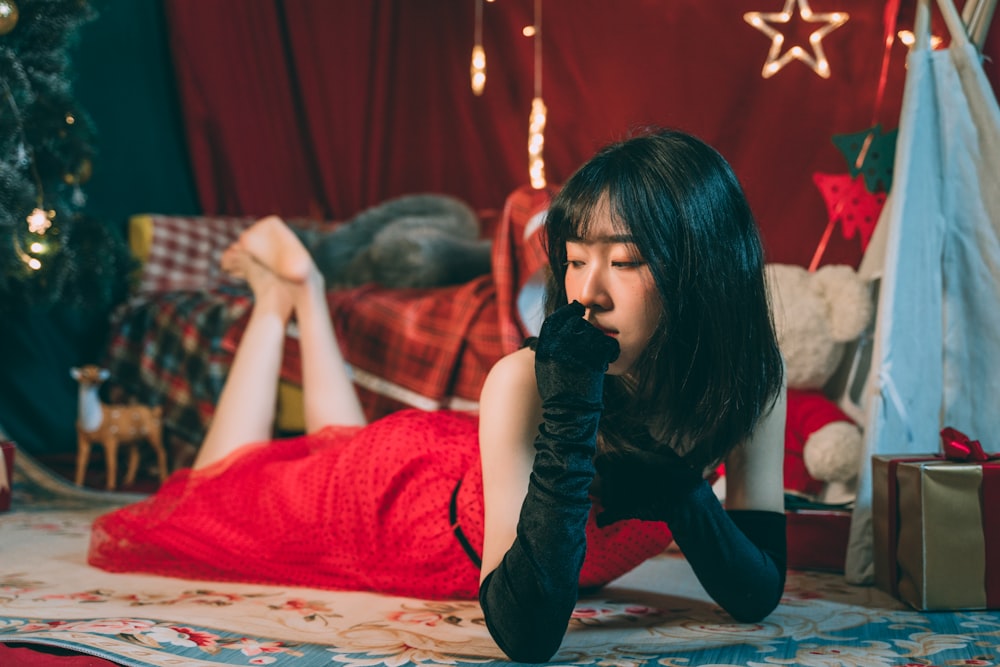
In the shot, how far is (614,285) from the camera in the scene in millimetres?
964

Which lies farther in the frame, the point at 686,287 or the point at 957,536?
the point at 957,536

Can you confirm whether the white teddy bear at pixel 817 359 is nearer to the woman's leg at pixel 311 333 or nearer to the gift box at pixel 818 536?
the gift box at pixel 818 536

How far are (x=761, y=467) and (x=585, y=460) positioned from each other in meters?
0.34

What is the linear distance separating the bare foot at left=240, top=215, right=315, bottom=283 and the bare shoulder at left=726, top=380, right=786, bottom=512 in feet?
3.14

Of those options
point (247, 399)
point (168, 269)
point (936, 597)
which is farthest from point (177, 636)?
point (168, 269)

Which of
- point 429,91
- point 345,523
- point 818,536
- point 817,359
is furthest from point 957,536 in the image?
point 429,91

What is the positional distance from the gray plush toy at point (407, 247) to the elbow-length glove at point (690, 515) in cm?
141

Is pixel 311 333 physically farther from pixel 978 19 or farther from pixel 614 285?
pixel 978 19

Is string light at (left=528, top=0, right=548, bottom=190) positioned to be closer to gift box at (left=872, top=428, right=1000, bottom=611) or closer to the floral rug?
the floral rug

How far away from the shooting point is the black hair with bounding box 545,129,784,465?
956 mm

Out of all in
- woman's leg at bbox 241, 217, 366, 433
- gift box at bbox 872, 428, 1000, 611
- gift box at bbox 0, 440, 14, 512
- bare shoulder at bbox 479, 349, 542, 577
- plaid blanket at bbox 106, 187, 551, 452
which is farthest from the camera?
plaid blanket at bbox 106, 187, 551, 452

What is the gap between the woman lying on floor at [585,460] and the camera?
0.93 m

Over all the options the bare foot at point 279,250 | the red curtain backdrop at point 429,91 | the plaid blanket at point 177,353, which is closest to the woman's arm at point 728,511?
the bare foot at point 279,250

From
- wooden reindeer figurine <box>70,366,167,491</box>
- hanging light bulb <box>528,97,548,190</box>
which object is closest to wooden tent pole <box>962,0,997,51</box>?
hanging light bulb <box>528,97,548,190</box>
